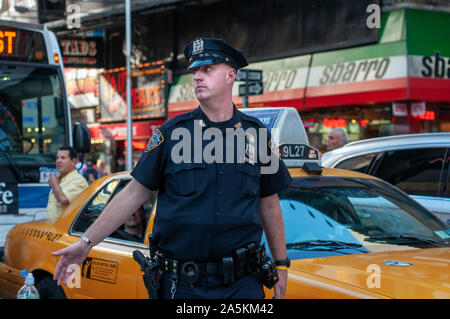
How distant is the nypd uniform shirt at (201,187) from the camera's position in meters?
3.04

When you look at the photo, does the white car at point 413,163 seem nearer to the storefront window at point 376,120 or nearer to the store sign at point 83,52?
Result: the storefront window at point 376,120

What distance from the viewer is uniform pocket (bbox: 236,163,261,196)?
3129mm

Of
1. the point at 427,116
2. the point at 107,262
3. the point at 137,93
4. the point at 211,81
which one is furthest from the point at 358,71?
the point at 211,81

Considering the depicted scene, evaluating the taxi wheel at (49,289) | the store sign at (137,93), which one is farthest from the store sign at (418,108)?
the taxi wheel at (49,289)

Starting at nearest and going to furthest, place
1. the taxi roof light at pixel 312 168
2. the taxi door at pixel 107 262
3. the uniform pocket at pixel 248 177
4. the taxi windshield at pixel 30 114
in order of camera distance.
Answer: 1. the uniform pocket at pixel 248 177
2. the taxi door at pixel 107 262
3. the taxi roof light at pixel 312 168
4. the taxi windshield at pixel 30 114

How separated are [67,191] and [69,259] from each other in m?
3.74

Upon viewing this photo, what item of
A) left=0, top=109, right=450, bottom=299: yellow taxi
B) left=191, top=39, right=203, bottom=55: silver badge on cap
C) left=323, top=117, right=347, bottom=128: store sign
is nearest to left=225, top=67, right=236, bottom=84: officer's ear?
left=191, top=39, right=203, bottom=55: silver badge on cap

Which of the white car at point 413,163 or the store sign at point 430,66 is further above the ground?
the store sign at point 430,66

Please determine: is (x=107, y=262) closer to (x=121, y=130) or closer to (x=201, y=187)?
(x=201, y=187)

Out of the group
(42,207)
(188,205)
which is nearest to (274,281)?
(188,205)

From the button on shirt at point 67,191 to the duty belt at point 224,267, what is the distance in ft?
12.6

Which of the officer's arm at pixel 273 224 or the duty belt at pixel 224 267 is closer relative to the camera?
the duty belt at pixel 224 267

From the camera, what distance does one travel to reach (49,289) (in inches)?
201

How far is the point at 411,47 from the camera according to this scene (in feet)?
47.6
